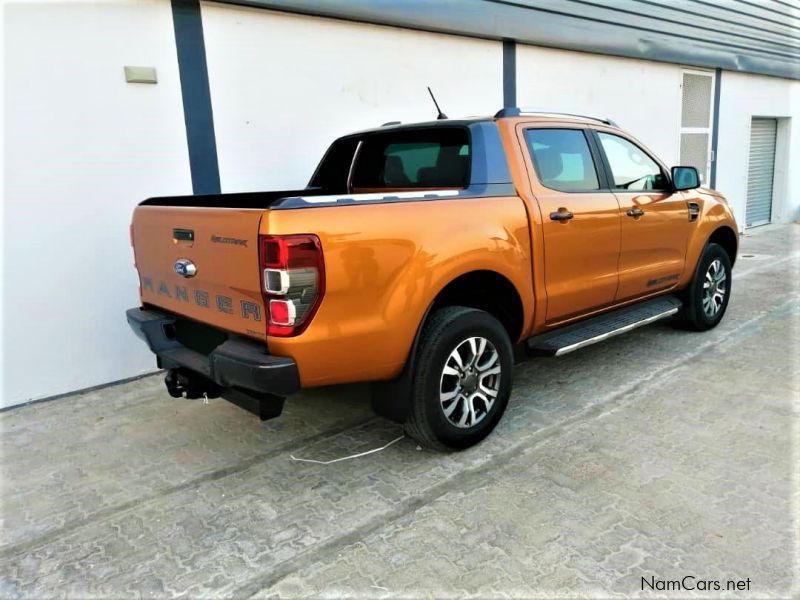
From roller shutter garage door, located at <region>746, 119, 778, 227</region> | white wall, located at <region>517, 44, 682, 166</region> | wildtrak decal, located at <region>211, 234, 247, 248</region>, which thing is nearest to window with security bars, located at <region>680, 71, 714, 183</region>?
white wall, located at <region>517, 44, 682, 166</region>

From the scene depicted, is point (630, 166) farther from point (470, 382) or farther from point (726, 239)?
point (470, 382)

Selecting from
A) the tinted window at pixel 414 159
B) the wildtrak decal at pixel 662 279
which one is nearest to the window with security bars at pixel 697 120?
the wildtrak decal at pixel 662 279

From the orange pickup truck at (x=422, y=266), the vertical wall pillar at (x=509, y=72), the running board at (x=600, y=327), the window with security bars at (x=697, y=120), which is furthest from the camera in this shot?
the window with security bars at (x=697, y=120)

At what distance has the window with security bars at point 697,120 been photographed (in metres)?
10.9

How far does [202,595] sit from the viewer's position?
2477 millimetres

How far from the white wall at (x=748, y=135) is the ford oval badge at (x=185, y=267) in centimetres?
1132

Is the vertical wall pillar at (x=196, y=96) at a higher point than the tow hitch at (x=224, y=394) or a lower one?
higher

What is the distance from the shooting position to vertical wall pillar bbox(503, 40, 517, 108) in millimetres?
7691

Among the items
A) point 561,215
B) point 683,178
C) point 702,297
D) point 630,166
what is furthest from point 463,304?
point 702,297

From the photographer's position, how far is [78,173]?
4602 millimetres

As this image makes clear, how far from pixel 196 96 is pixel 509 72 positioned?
4.28 m

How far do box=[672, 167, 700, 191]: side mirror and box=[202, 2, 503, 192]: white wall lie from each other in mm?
2998

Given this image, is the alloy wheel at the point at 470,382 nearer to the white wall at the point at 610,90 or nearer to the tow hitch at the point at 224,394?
the tow hitch at the point at 224,394

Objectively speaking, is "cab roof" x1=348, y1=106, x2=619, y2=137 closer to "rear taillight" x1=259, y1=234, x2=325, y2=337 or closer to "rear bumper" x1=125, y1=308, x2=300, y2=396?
"rear taillight" x1=259, y1=234, x2=325, y2=337
